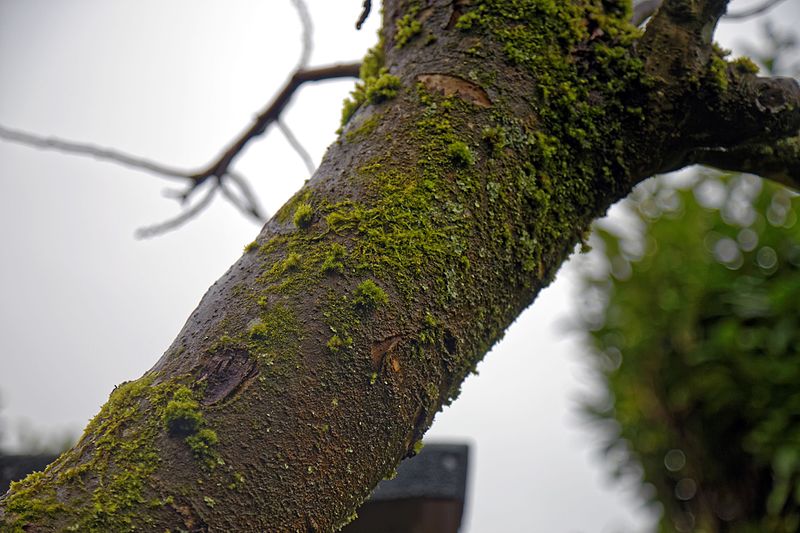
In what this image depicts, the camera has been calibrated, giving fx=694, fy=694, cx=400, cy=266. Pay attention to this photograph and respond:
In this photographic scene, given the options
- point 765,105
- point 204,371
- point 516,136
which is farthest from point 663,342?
point 204,371

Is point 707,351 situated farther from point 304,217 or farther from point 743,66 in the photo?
point 304,217

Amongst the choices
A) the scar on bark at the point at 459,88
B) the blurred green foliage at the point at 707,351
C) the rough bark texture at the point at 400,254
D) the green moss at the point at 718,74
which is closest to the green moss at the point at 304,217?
the rough bark texture at the point at 400,254

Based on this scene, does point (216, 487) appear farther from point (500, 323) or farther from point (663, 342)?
point (663, 342)

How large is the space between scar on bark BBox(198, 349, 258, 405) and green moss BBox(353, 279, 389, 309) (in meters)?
0.11

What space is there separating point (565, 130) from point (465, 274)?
217 mm

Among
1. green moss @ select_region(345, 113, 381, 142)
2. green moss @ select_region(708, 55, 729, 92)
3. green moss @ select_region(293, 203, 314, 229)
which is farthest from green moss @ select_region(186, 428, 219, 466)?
green moss @ select_region(708, 55, 729, 92)

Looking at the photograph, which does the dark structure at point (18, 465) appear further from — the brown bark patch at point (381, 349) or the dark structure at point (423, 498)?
the brown bark patch at point (381, 349)

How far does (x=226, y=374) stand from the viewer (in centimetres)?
63

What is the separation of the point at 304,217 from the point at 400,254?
11cm

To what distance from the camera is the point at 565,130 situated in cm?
79

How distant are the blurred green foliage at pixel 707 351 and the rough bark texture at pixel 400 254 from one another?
201 centimetres

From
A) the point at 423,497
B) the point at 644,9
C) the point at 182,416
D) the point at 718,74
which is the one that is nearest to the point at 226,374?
the point at 182,416

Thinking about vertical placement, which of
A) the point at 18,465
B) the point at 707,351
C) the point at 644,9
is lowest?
the point at 707,351

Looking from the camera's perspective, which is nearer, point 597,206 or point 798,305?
point 597,206
